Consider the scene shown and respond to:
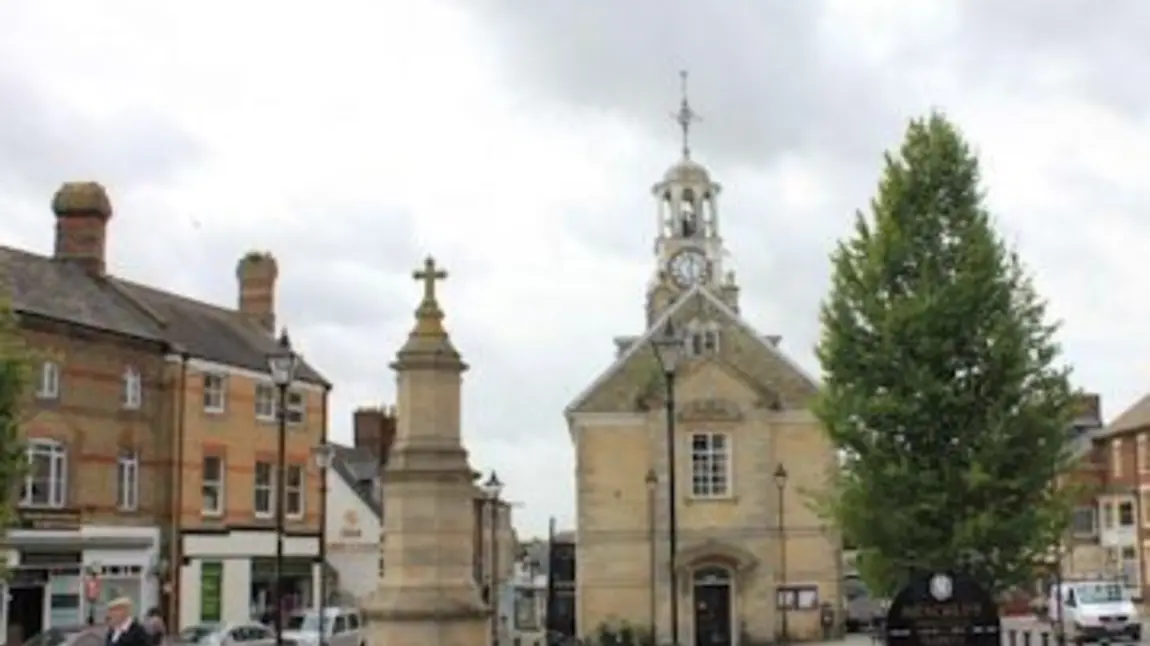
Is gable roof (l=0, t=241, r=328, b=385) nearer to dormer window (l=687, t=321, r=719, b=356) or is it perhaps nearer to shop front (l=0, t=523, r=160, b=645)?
shop front (l=0, t=523, r=160, b=645)

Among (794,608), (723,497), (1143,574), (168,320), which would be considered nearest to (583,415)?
(723,497)

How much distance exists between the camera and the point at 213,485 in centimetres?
4700

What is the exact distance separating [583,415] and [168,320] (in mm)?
14521

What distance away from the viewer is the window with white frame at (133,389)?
43.8 metres

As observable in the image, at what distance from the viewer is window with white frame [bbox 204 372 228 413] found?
46719mm

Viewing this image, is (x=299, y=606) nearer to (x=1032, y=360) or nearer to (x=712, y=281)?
(x=712, y=281)

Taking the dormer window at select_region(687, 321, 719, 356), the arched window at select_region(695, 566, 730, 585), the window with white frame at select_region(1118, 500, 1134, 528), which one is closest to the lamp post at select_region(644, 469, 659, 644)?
the arched window at select_region(695, 566, 730, 585)

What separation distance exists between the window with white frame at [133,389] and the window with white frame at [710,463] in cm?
1822

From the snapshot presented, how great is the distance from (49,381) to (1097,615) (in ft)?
93.8

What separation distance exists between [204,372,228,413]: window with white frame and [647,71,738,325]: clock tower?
2210cm

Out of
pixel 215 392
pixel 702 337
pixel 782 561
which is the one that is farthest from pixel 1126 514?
pixel 215 392

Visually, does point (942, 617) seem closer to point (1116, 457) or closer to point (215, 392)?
point (215, 392)

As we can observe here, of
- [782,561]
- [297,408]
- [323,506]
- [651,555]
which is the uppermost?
[297,408]

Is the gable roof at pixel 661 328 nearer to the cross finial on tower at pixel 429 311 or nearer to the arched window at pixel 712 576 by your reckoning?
the arched window at pixel 712 576
